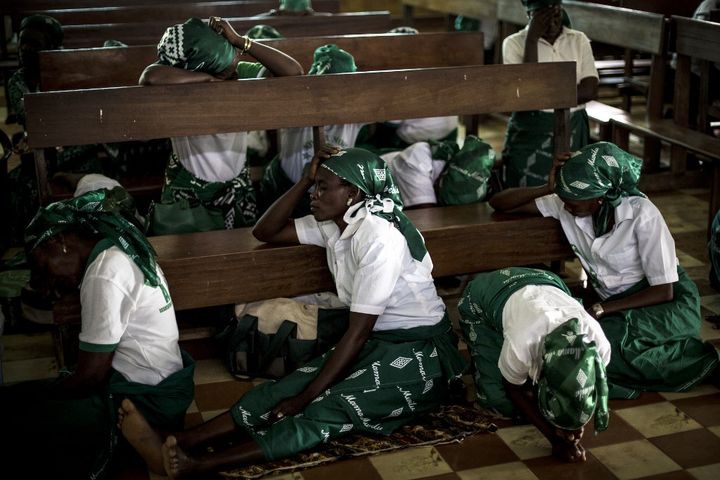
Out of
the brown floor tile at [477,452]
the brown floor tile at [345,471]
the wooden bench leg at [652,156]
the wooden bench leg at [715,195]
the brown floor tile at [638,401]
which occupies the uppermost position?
the wooden bench leg at [715,195]

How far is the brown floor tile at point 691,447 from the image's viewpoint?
3.21 metres

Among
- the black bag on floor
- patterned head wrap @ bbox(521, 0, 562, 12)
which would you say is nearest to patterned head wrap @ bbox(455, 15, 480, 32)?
patterned head wrap @ bbox(521, 0, 562, 12)

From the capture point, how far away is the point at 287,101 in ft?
13.5

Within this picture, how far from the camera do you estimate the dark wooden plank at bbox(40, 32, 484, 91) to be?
202 inches

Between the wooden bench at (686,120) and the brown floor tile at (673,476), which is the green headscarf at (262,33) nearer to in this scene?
the wooden bench at (686,120)

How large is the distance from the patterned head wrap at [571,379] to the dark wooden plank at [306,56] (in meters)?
3.05

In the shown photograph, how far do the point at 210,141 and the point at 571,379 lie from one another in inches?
91.8

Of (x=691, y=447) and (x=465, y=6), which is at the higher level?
(x=465, y=6)

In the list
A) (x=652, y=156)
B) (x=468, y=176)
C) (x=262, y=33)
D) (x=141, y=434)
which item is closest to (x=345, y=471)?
(x=141, y=434)

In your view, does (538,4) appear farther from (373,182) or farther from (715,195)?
(373,182)

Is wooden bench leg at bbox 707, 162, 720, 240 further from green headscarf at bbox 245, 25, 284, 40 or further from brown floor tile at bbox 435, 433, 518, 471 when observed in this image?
green headscarf at bbox 245, 25, 284, 40

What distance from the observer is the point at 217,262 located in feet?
12.6

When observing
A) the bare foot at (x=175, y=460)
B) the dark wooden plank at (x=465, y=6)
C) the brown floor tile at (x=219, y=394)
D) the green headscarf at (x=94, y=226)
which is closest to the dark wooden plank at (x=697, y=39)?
the dark wooden plank at (x=465, y=6)

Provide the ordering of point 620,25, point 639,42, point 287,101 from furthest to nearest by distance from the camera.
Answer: point 620,25
point 639,42
point 287,101
